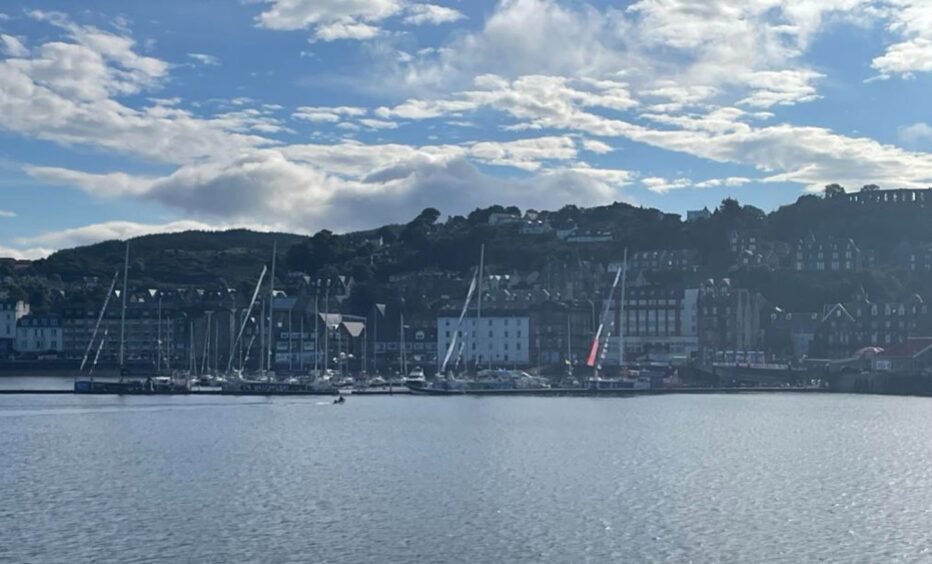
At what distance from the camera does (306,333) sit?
130 m

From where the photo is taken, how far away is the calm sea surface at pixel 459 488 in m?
30.1

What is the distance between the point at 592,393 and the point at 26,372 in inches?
2629

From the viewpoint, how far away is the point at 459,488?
129 ft

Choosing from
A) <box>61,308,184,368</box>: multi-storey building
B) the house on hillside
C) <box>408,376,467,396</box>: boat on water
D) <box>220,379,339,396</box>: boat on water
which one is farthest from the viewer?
<box>61,308,184,368</box>: multi-storey building

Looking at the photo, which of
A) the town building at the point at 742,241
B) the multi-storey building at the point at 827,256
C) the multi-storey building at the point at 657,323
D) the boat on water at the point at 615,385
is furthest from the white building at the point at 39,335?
the multi-storey building at the point at 827,256

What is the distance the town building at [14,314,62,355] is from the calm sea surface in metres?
83.7

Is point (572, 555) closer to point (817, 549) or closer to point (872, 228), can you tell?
point (817, 549)

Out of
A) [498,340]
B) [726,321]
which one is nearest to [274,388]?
[498,340]

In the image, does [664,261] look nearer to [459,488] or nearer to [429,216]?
[429,216]

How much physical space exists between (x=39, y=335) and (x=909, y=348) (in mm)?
88580

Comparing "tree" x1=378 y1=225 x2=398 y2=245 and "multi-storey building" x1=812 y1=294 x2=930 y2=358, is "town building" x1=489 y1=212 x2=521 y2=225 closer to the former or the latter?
"tree" x1=378 y1=225 x2=398 y2=245

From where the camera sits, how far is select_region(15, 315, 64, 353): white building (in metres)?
150

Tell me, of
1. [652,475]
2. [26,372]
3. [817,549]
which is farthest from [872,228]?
[817,549]

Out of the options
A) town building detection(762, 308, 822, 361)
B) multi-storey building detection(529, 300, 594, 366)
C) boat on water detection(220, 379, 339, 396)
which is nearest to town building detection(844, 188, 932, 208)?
town building detection(762, 308, 822, 361)
